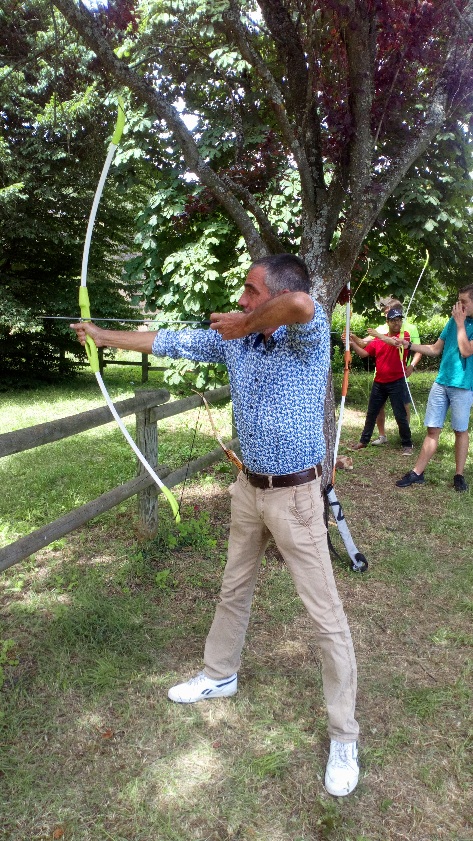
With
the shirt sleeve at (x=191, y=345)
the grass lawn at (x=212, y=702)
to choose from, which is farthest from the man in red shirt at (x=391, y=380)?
the shirt sleeve at (x=191, y=345)

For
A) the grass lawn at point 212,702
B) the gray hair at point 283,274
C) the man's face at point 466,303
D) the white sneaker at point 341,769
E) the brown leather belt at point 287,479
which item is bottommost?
the grass lawn at point 212,702

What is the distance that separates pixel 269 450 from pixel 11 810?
1.54m

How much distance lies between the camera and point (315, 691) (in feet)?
9.07

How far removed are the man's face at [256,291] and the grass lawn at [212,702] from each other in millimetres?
1731

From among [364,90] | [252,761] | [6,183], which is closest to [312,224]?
[364,90]

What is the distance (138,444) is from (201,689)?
68.6 inches

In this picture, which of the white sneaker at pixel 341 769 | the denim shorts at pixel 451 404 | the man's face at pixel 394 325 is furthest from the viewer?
the man's face at pixel 394 325

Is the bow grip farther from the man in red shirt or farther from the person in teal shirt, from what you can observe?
the man in red shirt

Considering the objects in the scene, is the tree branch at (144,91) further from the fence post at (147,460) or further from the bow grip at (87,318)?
the bow grip at (87,318)

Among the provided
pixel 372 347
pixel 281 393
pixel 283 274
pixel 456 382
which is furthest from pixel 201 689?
pixel 372 347

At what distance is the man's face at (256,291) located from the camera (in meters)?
2.12

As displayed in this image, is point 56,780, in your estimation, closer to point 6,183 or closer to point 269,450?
point 269,450

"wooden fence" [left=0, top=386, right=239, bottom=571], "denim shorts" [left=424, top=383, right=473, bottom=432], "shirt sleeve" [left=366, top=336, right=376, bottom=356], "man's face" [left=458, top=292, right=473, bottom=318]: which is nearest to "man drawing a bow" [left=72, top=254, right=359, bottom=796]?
"wooden fence" [left=0, top=386, right=239, bottom=571]

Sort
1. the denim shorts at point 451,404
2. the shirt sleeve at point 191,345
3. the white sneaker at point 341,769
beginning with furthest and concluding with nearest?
the denim shorts at point 451,404, the shirt sleeve at point 191,345, the white sneaker at point 341,769
